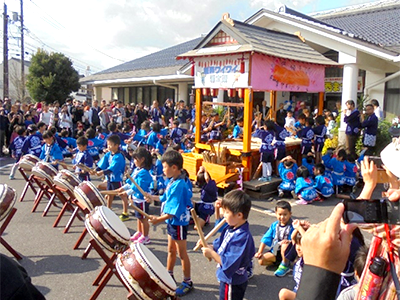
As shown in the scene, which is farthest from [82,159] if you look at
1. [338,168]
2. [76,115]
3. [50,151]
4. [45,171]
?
[76,115]

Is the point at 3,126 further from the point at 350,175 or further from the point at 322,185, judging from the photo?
the point at 350,175

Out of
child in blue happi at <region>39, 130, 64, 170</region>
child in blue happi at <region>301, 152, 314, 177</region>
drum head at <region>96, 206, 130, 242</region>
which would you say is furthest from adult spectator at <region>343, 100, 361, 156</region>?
drum head at <region>96, 206, 130, 242</region>

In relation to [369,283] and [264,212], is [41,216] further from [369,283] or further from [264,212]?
[369,283]

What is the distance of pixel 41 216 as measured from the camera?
20.5 feet

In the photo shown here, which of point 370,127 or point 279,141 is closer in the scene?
point 279,141

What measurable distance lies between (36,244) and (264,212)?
3.86 meters

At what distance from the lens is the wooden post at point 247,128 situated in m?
7.46

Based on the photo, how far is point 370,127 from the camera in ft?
27.5

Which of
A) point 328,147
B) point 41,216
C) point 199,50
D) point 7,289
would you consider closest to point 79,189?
point 41,216

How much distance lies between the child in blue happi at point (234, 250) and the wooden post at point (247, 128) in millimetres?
4726

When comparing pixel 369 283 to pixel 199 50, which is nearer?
pixel 369 283

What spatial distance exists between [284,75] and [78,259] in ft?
19.6

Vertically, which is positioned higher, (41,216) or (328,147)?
(328,147)

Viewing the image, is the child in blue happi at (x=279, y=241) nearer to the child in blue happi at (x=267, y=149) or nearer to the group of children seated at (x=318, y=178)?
the group of children seated at (x=318, y=178)
